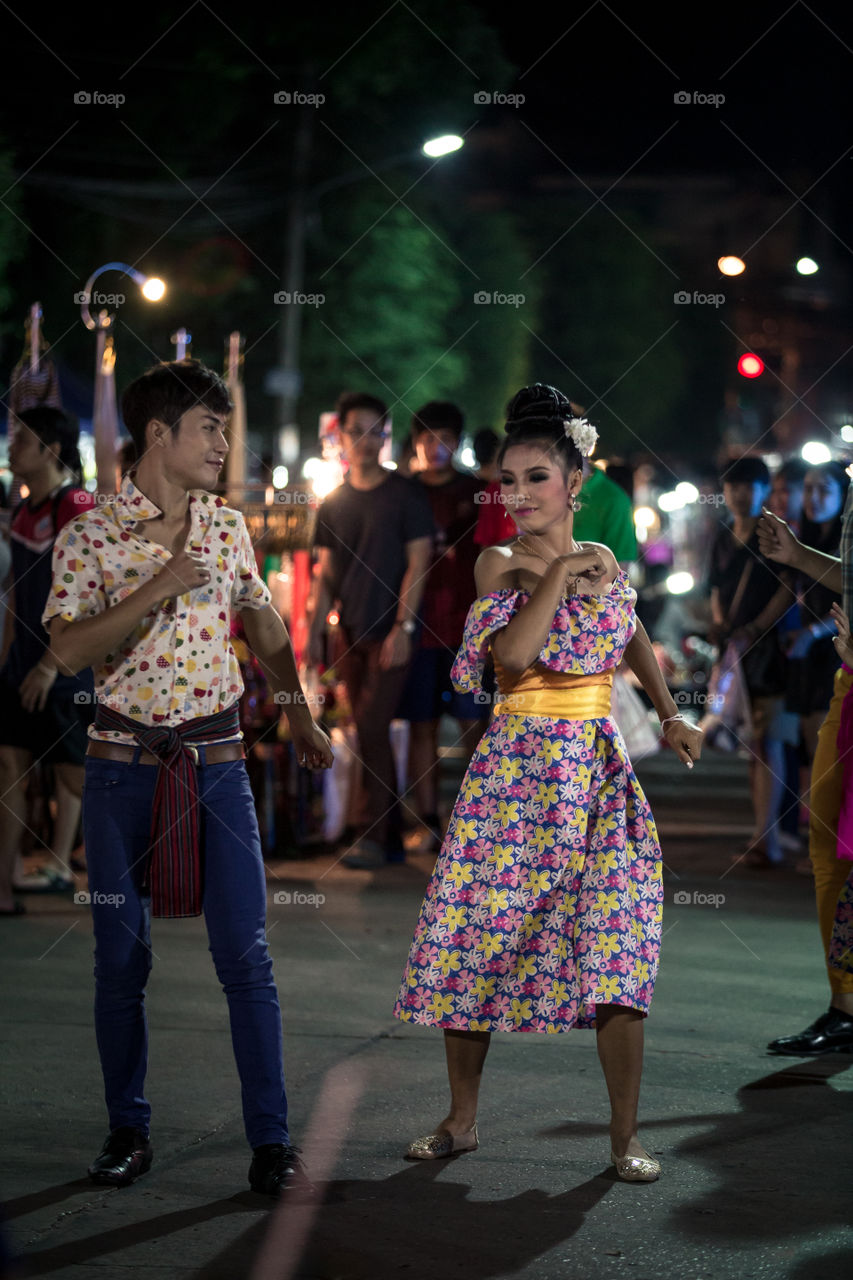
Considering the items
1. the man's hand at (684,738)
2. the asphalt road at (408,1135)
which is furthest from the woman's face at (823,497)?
the man's hand at (684,738)

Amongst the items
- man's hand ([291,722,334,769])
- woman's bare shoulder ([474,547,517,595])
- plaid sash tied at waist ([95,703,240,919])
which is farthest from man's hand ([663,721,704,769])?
plaid sash tied at waist ([95,703,240,919])

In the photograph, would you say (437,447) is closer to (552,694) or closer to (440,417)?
(440,417)

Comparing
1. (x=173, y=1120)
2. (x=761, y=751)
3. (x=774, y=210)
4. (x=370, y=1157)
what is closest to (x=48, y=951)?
(x=173, y=1120)

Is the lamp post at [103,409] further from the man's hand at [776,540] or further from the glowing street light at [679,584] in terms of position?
the glowing street light at [679,584]

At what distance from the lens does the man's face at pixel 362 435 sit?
895 cm

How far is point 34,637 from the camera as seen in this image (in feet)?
24.8

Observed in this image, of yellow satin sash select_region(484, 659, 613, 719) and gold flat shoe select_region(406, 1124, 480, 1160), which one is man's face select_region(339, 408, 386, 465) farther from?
gold flat shoe select_region(406, 1124, 480, 1160)

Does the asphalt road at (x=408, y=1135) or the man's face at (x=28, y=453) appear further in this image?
the man's face at (x=28, y=453)

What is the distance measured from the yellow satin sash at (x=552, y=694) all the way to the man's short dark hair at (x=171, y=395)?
38.6 inches

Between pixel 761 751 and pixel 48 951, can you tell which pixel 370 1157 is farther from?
pixel 761 751

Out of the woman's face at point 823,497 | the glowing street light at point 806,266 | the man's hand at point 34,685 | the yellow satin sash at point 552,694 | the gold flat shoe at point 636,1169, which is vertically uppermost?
the glowing street light at point 806,266

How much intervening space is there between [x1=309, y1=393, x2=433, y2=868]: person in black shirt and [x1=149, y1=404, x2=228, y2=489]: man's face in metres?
4.72

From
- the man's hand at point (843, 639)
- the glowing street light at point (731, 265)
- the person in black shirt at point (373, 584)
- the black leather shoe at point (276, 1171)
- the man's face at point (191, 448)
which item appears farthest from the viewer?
the glowing street light at point (731, 265)

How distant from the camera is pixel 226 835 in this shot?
415 centimetres
